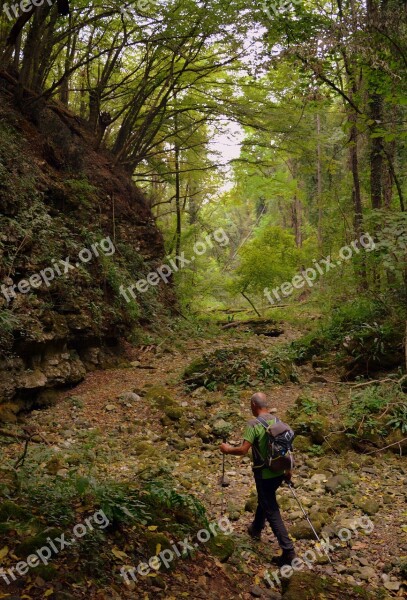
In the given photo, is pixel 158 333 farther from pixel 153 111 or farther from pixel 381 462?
pixel 381 462

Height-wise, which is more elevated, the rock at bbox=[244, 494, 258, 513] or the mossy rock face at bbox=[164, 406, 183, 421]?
the mossy rock face at bbox=[164, 406, 183, 421]

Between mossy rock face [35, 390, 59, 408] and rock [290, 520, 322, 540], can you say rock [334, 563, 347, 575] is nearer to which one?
rock [290, 520, 322, 540]

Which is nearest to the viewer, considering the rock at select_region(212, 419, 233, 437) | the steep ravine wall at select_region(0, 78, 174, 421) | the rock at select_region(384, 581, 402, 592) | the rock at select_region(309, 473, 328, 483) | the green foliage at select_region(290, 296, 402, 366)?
the rock at select_region(384, 581, 402, 592)

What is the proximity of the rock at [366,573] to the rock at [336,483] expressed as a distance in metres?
1.29

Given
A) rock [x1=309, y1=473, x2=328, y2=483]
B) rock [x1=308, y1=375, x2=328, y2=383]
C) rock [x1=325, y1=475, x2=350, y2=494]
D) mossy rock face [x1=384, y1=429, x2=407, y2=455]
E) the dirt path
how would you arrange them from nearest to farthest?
the dirt path → rock [x1=325, y1=475, x2=350, y2=494] → rock [x1=309, y1=473, x2=328, y2=483] → mossy rock face [x1=384, y1=429, x2=407, y2=455] → rock [x1=308, y1=375, x2=328, y2=383]

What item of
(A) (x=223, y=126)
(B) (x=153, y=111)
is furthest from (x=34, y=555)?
(A) (x=223, y=126)

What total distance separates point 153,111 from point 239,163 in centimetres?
365

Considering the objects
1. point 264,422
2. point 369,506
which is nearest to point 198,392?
point 369,506

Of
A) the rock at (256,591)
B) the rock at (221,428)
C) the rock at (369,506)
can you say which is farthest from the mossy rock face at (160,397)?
the rock at (256,591)

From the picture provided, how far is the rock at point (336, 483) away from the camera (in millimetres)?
5195

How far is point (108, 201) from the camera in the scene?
12375 mm

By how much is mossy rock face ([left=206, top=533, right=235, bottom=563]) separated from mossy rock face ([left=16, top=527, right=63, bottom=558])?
4.60ft

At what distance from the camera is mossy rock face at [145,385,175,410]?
7766 mm

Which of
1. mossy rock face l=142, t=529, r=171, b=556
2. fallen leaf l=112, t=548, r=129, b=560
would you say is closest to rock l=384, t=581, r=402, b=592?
mossy rock face l=142, t=529, r=171, b=556
